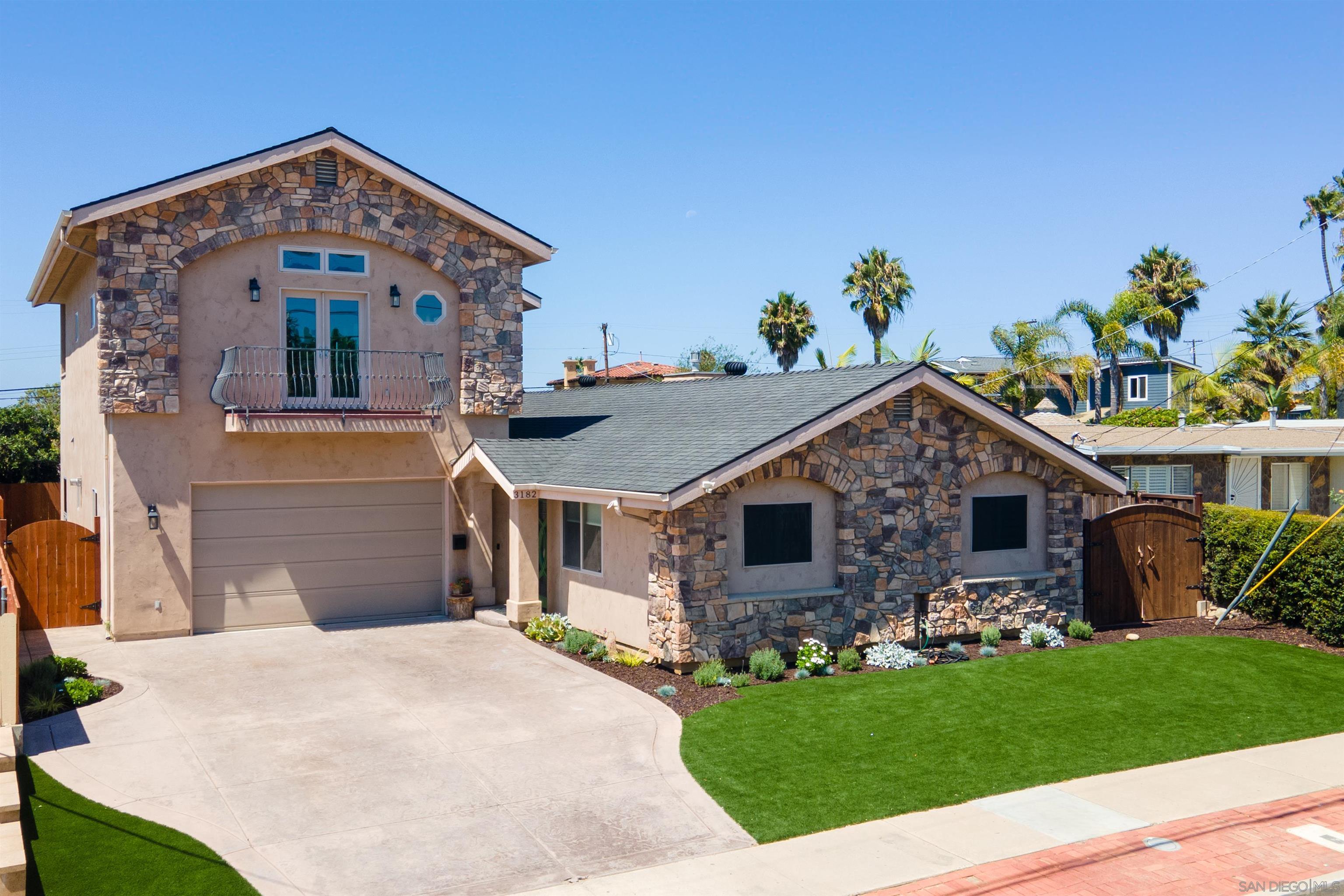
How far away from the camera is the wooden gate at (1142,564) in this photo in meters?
17.8

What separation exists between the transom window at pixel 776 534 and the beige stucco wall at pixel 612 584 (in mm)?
1448

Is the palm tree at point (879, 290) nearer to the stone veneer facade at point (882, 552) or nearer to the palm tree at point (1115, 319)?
the palm tree at point (1115, 319)

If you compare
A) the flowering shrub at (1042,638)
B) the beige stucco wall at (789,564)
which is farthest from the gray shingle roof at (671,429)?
the flowering shrub at (1042,638)

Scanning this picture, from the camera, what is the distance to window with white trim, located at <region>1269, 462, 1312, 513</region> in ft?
87.0

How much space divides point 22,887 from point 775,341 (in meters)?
42.1

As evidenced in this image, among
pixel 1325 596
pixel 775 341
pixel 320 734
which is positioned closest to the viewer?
pixel 320 734

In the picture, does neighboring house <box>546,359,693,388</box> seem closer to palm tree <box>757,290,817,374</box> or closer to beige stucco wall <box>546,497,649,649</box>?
palm tree <box>757,290,817,374</box>

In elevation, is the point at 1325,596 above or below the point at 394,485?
below

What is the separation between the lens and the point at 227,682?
14.1 metres

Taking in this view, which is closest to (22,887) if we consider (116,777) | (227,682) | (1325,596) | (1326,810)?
(116,777)

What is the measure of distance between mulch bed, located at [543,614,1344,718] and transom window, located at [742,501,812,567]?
1.61 meters

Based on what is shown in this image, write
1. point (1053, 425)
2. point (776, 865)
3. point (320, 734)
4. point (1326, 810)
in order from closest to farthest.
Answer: point (776, 865), point (1326, 810), point (320, 734), point (1053, 425)

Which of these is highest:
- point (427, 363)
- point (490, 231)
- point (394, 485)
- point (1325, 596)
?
point (490, 231)

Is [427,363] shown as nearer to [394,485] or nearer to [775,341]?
[394,485]
